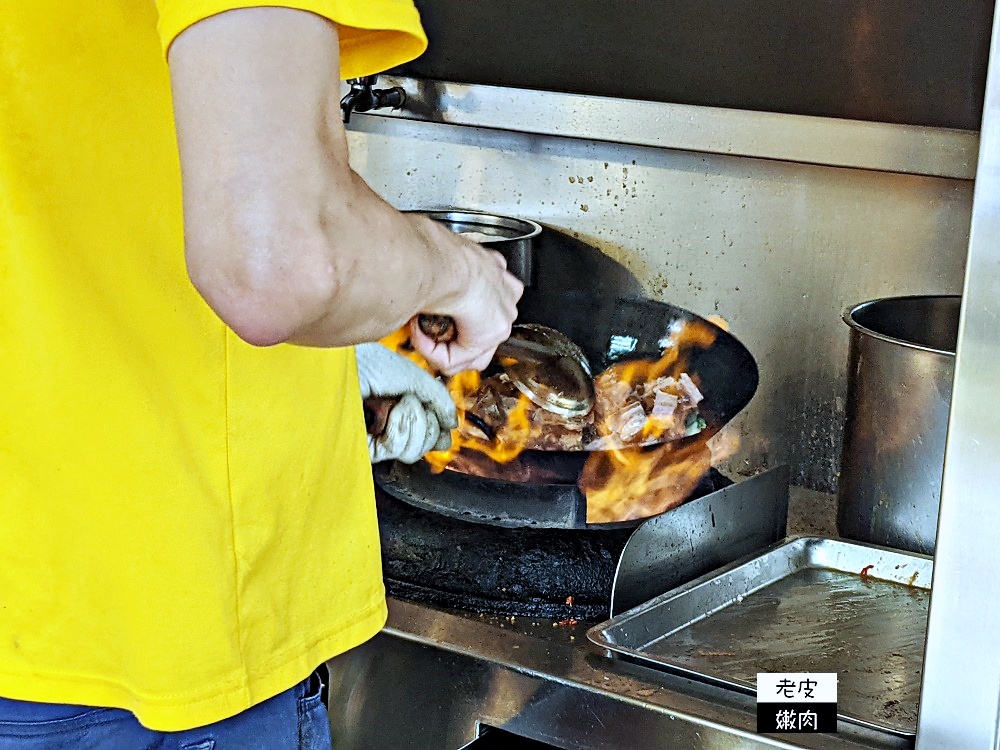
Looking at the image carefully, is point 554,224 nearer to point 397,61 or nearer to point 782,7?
point 782,7

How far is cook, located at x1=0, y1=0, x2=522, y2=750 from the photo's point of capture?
69 centimetres

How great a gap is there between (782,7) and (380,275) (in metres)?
1.34

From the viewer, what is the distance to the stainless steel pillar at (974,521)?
93 centimetres

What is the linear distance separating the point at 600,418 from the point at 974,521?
71 centimetres

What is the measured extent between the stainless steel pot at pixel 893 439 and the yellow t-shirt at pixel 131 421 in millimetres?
841

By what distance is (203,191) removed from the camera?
0.69 metres

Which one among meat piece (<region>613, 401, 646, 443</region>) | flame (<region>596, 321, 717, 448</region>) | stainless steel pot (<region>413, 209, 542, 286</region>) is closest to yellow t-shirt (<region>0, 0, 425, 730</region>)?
meat piece (<region>613, 401, 646, 443</region>)

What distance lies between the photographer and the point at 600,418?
1645 mm

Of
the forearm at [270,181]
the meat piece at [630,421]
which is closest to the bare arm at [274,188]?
the forearm at [270,181]

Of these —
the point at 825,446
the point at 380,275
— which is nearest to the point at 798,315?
the point at 825,446

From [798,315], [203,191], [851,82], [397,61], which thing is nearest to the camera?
[203,191]

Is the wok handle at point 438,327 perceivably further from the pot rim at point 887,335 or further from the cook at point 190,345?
the pot rim at point 887,335

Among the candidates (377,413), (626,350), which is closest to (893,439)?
(626,350)

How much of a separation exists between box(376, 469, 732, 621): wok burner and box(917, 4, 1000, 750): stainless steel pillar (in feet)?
1.64
